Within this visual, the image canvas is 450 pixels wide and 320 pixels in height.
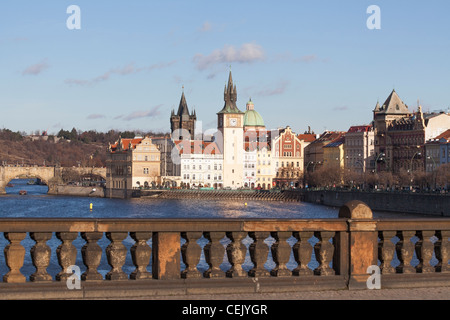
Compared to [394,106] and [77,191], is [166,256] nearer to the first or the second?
[394,106]

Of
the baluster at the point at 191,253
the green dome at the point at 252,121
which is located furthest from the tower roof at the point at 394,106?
the baluster at the point at 191,253

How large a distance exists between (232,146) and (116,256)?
163878 mm

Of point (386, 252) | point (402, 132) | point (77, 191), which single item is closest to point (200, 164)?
point (77, 191)

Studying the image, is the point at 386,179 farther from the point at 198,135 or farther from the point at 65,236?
the point at 65,236

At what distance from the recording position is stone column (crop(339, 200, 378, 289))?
12.6 metres

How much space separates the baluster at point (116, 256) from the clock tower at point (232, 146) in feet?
534

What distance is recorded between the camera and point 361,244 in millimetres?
12617

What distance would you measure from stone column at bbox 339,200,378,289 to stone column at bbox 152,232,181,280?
2.27 metres

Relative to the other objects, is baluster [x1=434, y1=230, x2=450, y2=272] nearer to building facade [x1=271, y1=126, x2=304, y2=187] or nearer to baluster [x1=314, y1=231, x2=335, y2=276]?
baluster [x1=314, y1=231, x2=335, y2=276]

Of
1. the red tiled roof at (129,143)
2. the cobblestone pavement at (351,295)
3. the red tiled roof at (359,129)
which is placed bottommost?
the cobblestone pavement at (351,295)

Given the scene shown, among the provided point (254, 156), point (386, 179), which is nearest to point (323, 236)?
point (386, 179)

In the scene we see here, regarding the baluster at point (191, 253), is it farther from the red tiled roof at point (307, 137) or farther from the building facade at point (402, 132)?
the red tiled roof at point (307, 137)

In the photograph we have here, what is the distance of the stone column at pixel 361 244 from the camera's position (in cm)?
1256
